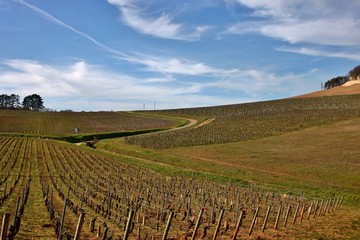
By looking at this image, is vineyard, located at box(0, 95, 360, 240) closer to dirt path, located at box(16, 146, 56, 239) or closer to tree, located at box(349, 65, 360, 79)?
dirt path, located at box(16, 146, 56, 239)

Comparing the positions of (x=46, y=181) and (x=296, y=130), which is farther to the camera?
(x=296, y=130)

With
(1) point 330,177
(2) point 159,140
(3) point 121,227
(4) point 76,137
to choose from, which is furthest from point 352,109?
(3) point 121,227

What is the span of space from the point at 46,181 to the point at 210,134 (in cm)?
4601

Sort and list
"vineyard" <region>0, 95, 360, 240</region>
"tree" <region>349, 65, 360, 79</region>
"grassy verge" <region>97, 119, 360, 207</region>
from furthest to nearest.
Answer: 1. "tree" <region>349, 65, 360, 79</region>
2. "grassy verge" <region>97, 119, 360, 207</region>
3. "vineyard" <region>0, 95, 360, 240</region>

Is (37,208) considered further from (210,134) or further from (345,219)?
(210,134)

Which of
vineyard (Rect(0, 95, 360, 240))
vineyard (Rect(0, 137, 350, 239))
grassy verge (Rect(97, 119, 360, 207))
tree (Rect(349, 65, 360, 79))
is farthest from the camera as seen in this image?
tree (Rect(349, 65, 360, 79))

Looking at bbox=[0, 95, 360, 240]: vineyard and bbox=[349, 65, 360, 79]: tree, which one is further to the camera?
bbox=[349, 65, 360, 79]: tree

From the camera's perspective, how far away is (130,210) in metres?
13.3

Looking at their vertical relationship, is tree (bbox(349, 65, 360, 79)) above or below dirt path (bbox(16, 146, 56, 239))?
above

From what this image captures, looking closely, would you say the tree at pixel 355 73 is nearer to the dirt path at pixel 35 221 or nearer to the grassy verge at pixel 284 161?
the grassy verge at pixel 284 161

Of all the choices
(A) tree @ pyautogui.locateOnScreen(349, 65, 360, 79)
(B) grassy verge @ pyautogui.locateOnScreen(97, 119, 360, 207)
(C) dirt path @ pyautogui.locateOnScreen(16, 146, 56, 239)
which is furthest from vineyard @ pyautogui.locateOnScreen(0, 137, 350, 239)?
(A) tree @ pyautogui.locateOnScreen(349, 65, 360, 79)

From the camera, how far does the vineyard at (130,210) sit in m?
14.4

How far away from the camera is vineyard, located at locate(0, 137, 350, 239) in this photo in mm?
14406

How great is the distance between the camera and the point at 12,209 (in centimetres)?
1839
